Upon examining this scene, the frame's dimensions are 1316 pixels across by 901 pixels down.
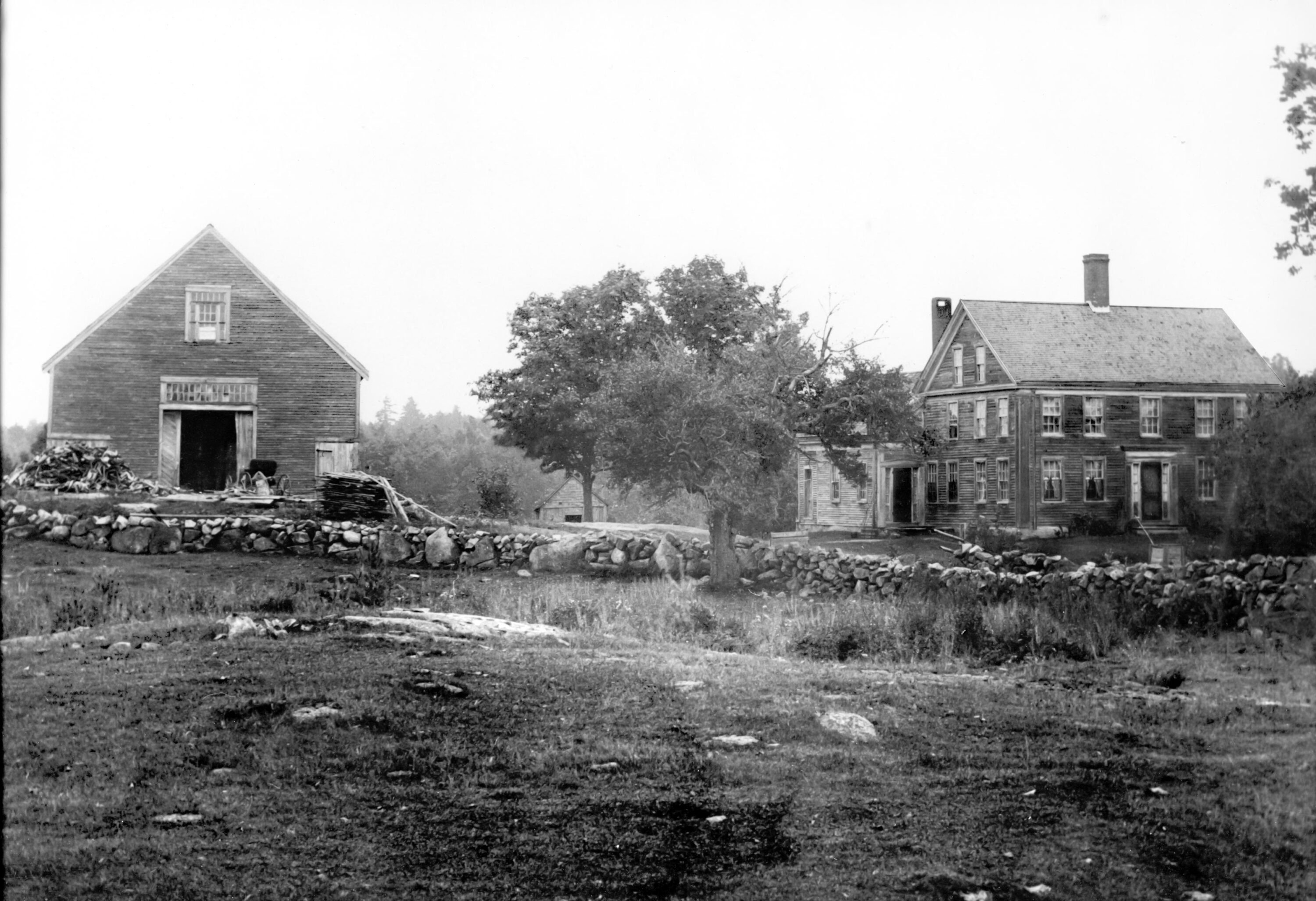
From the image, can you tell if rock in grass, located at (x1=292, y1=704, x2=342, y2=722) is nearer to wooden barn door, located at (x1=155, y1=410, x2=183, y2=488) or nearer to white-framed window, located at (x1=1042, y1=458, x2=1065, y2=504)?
wooden barn door, located at (x1=155, y1=410, x2=183, y2=488)

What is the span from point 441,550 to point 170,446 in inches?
151

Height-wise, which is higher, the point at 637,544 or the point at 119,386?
the point at 119,386

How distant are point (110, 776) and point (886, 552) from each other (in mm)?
17120

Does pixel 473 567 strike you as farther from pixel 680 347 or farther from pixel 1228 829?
pixel 1228 829

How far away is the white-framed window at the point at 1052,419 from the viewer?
16.4 metres

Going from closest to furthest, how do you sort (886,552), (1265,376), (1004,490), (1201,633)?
1. (1265,376)
2. (1201,633)
3. (1004,490)
4. (886,552)

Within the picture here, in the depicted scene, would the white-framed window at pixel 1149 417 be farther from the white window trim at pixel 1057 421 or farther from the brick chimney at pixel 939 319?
the brick chimney at pixel 939 319

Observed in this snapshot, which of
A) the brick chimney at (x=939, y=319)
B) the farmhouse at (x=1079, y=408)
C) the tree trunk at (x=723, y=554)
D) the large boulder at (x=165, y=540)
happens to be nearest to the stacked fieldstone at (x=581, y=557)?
the large boulder at (x=165, y=540)

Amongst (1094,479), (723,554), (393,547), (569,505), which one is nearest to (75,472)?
(393,547)

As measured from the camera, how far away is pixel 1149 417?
45.8 ft

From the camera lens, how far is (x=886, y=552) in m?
22.7

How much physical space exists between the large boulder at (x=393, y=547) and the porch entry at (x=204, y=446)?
2.11 m

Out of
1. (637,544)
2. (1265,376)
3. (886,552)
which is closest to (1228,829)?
(1265,376)

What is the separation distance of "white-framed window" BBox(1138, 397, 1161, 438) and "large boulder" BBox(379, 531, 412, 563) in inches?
380
